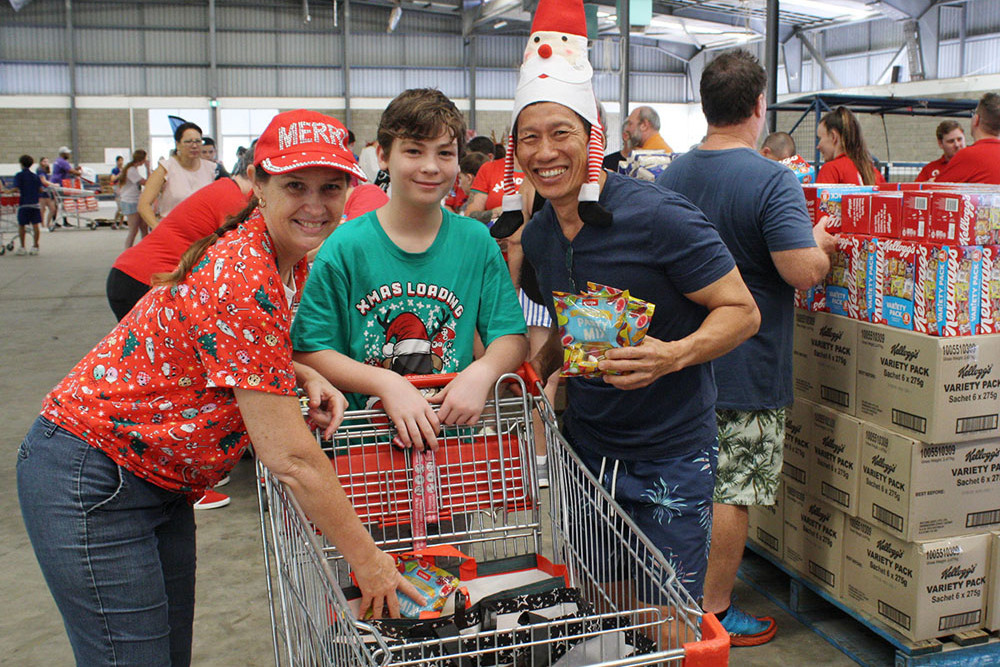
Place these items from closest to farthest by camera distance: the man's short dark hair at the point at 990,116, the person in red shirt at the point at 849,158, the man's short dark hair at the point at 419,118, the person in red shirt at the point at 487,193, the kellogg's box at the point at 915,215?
the man's short dark hair at the point at 419,118 < the kellogg's box at the point at 915,215 < the person in red shirt at the point at 849,158 < the man's short dark hair at the point at 990,116 < the person in red shirt at the point at 487,193

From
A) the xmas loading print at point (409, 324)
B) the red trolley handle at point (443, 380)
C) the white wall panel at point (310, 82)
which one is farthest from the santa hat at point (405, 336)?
the white wall panel at point (310, 82)

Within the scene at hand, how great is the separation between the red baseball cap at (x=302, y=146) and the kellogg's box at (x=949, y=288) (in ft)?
5.87

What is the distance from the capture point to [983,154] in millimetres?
5301

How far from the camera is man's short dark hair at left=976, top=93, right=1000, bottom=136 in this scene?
5.41 metres

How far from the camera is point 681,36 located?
25531 mm

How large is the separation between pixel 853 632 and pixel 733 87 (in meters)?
1.89

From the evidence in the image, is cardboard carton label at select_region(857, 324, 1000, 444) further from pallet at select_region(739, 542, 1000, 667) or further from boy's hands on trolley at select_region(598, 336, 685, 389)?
boy's hands on trolley at select_region(598, 336, 685, 389)

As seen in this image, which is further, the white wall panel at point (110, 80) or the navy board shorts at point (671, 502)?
the white wall panel at point (110, 80)

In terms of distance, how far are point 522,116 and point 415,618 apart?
3.46ft

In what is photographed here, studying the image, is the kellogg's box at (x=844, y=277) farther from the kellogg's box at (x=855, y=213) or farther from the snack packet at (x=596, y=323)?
the snack packet at (x=596, y=323)

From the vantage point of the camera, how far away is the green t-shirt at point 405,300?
2.09 m

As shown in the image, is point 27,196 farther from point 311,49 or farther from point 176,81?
point 311,49

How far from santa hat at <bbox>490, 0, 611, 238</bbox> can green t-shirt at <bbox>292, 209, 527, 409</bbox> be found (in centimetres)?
19

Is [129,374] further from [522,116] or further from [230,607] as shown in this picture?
[230,607]
